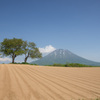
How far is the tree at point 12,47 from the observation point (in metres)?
30.8

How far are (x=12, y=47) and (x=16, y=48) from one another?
1.39 meters

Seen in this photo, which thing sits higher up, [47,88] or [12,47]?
[12,47]

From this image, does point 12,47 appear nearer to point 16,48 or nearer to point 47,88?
point 16,48

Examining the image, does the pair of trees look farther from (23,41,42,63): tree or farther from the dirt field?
the dirt field

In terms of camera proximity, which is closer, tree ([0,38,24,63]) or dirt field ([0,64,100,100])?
dirt field ([0,64,100,100])

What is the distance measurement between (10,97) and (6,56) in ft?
107

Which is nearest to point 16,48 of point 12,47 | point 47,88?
point 12,47

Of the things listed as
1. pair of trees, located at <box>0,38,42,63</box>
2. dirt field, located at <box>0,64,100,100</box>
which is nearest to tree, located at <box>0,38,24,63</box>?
pair of trees, located at <box>0,38,42,63</box>

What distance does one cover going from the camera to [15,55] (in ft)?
106

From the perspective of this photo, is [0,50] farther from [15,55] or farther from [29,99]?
[29,99]

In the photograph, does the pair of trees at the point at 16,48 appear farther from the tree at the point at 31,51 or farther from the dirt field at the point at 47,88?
the dirt field at the point at 47,88

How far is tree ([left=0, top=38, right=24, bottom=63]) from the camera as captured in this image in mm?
30781

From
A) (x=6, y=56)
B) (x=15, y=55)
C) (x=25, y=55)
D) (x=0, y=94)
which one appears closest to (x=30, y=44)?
(x=25, y=55)

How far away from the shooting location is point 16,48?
32062 millimetres
